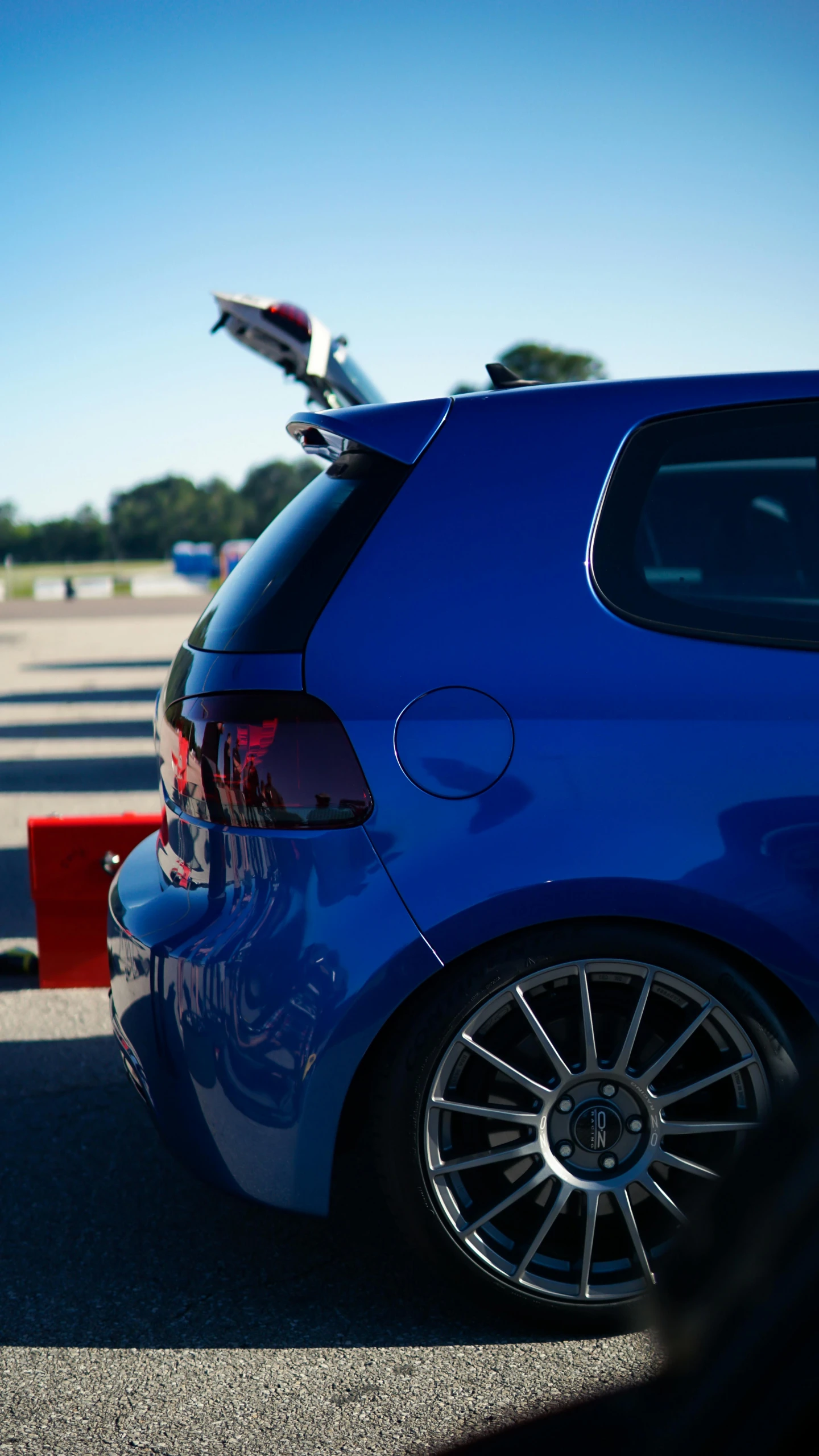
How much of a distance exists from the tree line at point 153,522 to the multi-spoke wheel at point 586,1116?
A: 91995 mm

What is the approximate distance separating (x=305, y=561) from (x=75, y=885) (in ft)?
7.62

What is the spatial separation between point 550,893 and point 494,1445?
1059 millimetres

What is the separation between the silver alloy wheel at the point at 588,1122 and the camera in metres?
2.18

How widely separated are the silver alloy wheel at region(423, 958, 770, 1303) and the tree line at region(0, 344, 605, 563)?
302 ft

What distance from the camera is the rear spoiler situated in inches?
88.3

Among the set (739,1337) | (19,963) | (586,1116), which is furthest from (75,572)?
(739,1337)

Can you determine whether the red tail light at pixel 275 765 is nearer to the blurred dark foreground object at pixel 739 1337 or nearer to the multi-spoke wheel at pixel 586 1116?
the multi-spoke wheel at pixel 586 1116

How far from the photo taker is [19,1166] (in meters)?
2.99

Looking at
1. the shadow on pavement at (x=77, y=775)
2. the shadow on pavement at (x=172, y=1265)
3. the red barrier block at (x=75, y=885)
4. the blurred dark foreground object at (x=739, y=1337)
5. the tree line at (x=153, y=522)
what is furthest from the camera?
the tree line at (x=153, y=522)

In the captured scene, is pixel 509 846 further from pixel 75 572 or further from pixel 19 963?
pixel 75 572

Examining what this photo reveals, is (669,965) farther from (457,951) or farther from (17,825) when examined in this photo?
(17,825)

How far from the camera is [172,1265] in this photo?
2.54m

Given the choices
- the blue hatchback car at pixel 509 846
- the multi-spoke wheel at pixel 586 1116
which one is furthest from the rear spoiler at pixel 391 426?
the multi-spoke wheel at pixel 586 1116

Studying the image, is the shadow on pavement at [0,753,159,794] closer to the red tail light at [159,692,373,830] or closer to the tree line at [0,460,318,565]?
the red tail light at [159,692,373,830]
